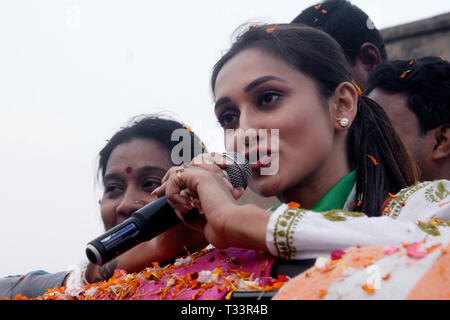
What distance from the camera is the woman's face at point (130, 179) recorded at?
251 cm

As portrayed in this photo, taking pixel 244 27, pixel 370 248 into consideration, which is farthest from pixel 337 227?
pixel 244 27

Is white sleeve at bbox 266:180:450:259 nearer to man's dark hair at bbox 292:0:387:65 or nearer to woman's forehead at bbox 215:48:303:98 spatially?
woman's forehead at bbox 215:48:303:98

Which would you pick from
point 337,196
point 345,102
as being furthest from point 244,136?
point 345,102

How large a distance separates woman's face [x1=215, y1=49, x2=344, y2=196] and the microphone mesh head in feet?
0.37

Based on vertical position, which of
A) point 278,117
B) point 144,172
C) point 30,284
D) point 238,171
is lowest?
point 30,284

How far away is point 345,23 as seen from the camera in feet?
11.4

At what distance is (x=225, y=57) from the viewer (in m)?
2.20

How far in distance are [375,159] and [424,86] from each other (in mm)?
1044

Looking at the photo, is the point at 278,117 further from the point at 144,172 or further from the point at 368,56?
the point at 368,56

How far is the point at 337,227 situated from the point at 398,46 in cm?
486

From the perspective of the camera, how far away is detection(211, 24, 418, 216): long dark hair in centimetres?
200

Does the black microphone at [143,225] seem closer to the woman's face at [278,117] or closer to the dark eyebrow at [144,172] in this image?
the woman's face at [278,117]

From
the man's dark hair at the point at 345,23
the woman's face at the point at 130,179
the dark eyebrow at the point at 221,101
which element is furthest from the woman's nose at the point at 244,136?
the man's dark hair at the point at 345,23
